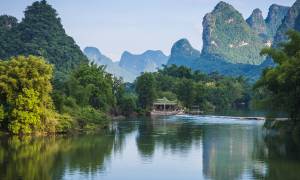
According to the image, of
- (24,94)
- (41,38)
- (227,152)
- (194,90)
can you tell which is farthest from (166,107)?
(227,152)

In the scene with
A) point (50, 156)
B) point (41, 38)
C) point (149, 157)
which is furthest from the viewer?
point (41, 38)

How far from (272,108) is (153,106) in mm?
50418

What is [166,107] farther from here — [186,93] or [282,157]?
[282,157]

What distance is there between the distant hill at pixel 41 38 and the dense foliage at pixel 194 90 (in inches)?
715

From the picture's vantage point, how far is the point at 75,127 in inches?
1859

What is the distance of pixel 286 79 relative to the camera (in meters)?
40.5

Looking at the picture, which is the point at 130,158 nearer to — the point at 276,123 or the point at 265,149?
the point at 265,149

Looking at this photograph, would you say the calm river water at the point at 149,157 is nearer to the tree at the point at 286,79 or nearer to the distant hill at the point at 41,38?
the tree at the point at 286,79

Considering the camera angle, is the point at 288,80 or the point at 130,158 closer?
the point at 130,158

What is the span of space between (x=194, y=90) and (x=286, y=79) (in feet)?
202

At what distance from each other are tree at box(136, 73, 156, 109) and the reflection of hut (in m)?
1.81

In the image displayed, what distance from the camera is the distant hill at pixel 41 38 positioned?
368 ft

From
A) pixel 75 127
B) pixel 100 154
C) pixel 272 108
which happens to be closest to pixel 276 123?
pixel 272 108

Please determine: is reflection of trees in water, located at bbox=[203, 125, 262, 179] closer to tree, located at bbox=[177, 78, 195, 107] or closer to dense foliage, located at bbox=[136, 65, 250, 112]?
dense foliage, located at bbox=[136, 65, 250, 112]
